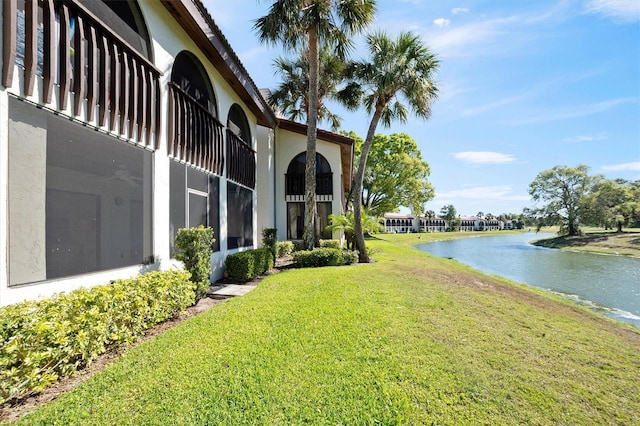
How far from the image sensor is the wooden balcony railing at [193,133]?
6456mm

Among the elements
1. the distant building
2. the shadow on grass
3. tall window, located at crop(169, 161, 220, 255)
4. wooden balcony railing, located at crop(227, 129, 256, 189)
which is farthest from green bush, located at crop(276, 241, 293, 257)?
the distant building

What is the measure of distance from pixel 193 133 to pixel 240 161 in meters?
3.55

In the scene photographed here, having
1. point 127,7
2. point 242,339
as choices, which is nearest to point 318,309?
point 242,339

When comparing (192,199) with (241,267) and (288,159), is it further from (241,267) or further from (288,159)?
(288,159)

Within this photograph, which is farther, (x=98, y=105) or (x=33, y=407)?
(x=98, y=105)

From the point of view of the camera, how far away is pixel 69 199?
13.1ft

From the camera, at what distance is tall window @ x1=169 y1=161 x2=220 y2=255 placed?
6535 millimetres

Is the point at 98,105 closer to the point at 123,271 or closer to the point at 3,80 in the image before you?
the point at 3,80

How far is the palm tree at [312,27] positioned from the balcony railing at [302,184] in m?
4.20

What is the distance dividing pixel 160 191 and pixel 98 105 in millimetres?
1940

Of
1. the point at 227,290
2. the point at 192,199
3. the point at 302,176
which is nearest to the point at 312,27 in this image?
the point at 302,176

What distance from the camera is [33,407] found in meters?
2.58

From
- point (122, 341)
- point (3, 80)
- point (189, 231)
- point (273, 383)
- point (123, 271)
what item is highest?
point (3, 80)

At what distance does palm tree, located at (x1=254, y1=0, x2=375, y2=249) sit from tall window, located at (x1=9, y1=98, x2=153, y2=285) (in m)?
7.16
